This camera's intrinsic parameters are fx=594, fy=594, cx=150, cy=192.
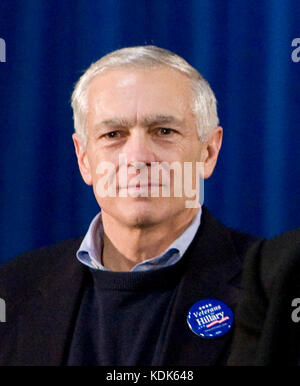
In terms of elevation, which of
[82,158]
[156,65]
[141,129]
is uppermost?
[156,65]

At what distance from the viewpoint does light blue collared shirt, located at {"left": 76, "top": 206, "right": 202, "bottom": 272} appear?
164cm

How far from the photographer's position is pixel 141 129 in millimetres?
1576

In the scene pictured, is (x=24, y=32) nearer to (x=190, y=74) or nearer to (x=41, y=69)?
(x=41, y=69)

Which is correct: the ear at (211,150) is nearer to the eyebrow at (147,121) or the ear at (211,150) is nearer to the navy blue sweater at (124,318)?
the eyebrow at (147,121)

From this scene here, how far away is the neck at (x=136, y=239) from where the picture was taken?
1.67m

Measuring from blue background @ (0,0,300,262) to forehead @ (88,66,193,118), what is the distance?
0.28 ft

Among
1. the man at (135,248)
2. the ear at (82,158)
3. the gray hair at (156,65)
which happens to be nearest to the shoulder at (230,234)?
the man at (135,248)

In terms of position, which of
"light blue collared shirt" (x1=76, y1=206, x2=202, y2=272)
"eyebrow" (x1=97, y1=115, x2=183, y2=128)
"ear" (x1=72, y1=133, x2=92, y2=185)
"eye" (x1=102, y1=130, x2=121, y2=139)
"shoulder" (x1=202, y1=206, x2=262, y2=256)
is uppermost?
"eyebrow" (x1=97, y1=115, x2=183, y2=128)

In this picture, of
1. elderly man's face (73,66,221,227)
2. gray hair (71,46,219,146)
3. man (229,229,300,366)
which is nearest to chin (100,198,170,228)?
elderly man's face (73,66,221,227)

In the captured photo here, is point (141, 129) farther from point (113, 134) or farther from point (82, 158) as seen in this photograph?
point (82, 158)

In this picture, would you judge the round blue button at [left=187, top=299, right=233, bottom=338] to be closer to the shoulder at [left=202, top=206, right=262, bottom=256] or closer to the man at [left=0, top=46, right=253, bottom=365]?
the man at [left=0, top=46, right=253, bottom=365]

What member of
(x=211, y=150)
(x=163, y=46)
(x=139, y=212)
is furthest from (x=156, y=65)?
(x=139, y=212)

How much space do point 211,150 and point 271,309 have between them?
620 millimetres
